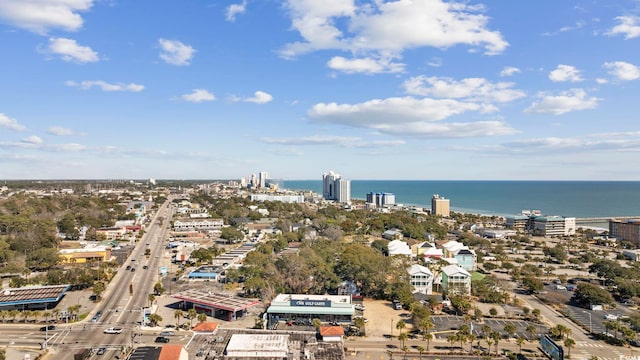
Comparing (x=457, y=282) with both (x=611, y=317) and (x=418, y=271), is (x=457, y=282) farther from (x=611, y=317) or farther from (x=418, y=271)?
(x=611, y=317)

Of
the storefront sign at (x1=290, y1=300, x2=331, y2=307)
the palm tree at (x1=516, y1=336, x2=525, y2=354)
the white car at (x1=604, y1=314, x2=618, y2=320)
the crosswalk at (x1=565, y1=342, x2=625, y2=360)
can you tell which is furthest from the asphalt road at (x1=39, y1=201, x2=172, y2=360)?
the white car at (x1=604, y1=314, x2=618, y2=320)

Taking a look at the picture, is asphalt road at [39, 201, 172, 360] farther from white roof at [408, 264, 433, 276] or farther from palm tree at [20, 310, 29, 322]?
white roof at [408, 264, 433, 276]

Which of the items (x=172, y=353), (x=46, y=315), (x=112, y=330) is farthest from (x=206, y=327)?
(x=46, y=315)

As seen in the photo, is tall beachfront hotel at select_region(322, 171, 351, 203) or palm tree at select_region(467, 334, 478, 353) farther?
tall beachfront hotel at select_region(322, 171, 351, 203)

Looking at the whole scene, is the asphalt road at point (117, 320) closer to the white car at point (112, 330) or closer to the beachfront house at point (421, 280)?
the white car at point (112, 330)

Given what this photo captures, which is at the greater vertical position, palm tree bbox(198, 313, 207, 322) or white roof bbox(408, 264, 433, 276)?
white roof bbox(408, 264, 433, 276)

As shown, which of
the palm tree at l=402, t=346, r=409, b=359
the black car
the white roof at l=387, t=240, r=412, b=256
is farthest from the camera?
the white roof at l=387, t=240, r=412, b=256

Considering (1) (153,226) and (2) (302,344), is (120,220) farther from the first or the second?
(2) (302,344)

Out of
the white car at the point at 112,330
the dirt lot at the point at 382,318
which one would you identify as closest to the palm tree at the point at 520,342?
the dirt lot at the point at 382,318
